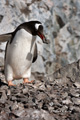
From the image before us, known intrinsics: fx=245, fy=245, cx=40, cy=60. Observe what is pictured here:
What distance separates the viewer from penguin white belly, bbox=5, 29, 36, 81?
3316 mm

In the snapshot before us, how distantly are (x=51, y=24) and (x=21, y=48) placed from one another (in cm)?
356

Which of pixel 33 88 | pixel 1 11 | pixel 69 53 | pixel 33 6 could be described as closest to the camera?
pixel 33 88

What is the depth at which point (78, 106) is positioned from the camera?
2533 mm

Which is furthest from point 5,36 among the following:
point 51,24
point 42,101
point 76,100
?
point 51,24

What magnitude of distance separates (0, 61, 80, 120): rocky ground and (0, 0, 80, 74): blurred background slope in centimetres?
269

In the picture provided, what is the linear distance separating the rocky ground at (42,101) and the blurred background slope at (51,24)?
2.69 m

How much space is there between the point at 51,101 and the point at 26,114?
0.38 metres

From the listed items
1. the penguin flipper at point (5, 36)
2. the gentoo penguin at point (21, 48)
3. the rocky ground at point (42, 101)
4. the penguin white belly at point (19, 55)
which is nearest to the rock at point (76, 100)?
the rocky ground at point (42, 101)

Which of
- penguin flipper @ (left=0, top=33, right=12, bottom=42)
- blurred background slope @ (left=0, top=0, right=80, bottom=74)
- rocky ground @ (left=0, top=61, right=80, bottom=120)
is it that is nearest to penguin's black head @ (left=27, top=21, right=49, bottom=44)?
penguin flipper @ (left=0, top=33, right=12, bottom=42)

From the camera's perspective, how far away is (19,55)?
11.2ft

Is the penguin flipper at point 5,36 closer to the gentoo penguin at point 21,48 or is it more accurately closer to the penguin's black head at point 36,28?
the gentoo penguin at point 21,48

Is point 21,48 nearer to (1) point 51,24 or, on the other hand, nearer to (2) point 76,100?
(2) point 76,100

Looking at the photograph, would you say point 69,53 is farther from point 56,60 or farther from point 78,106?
point 78,106

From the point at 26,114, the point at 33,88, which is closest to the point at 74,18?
the point at 33,88
